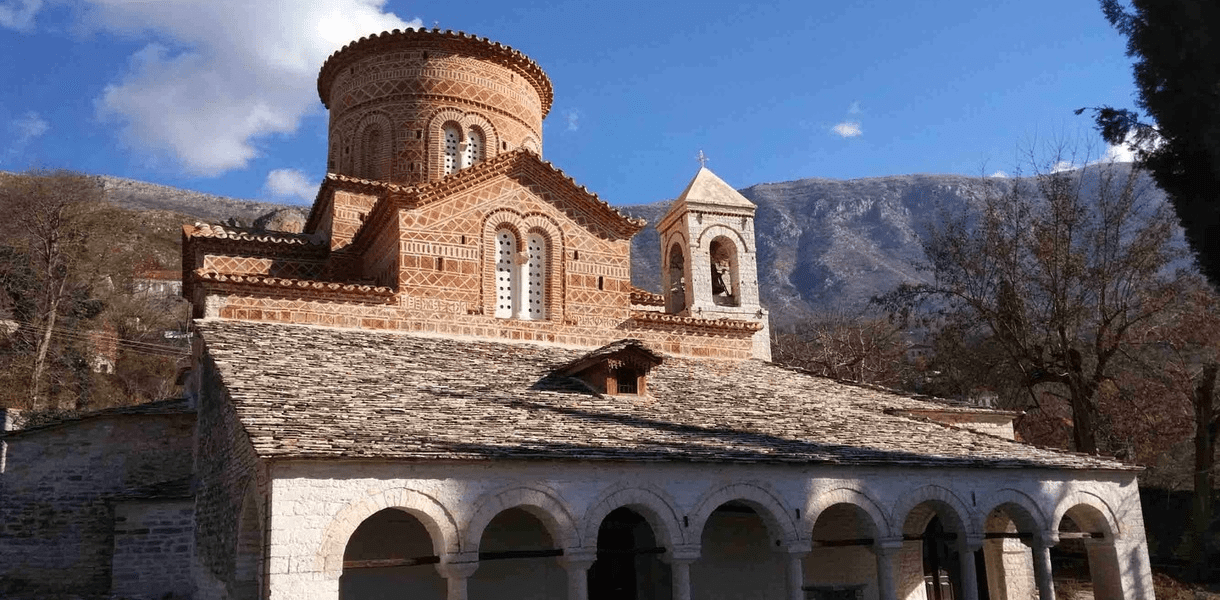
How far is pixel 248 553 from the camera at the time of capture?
1002 cm

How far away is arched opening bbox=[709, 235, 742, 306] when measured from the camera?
19.2m

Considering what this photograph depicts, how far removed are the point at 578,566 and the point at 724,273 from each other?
10.3 m

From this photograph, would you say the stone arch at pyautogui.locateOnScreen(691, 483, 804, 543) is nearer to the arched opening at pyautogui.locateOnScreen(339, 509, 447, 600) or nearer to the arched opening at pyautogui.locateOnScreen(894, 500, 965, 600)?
the arched opening at pyautogui.locateOnScreen(894, 500, 965, 600)

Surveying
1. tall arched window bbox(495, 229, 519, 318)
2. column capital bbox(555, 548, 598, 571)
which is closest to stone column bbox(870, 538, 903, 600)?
column capital bbox(555, 548, 598, 571)

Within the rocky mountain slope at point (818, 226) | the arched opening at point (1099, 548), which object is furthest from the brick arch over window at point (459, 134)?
the rocky mountain slope at point (818, 226)

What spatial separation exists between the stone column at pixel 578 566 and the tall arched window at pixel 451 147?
35.3 ft

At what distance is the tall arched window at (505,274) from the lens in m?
15.6

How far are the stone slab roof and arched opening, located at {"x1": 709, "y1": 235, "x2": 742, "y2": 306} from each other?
304cm

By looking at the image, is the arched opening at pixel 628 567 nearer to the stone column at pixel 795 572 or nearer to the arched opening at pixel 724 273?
the stone column at pixel 795 572

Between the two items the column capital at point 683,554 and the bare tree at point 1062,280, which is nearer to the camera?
the column capital at point 683,554

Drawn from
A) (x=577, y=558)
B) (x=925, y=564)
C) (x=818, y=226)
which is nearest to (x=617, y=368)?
(x=577, y=558)

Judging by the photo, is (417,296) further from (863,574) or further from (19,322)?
(19,322)

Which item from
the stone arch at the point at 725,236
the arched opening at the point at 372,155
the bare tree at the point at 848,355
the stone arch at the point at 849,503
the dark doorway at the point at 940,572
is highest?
the arched opening at the point at 372,155

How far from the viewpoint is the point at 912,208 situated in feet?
422
